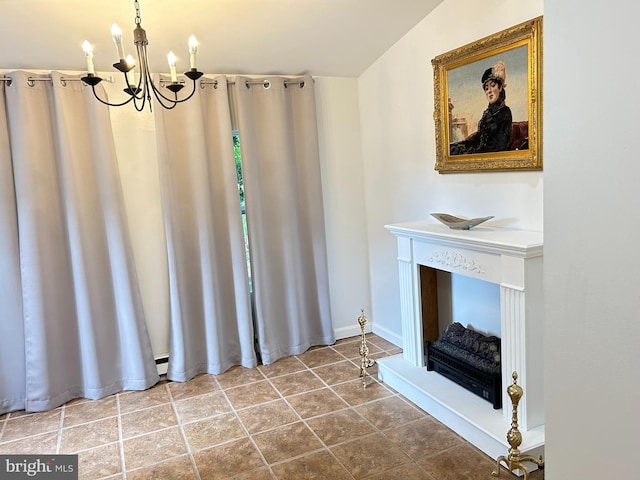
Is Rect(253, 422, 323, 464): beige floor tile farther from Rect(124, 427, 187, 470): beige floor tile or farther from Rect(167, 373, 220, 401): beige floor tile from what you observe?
Rect(167, 373, 220, 401): beige floor tile

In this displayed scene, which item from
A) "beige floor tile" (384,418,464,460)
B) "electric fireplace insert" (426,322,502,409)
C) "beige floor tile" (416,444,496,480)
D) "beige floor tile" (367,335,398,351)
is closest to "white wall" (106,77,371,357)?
"beige floor tile" (367,335,398,351)

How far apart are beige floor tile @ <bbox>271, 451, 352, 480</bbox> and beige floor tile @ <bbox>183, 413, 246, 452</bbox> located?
43 centimetres

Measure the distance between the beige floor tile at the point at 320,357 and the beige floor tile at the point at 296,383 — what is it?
16cm

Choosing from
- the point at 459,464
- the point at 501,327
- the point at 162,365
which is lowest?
the point at 459,464

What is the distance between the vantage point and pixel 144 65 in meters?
2.23

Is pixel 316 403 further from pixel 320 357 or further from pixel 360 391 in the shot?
pixel 320 357

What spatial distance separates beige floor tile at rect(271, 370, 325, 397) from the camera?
3.34 m

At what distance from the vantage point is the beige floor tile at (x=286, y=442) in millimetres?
2586

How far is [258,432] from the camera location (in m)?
2.83

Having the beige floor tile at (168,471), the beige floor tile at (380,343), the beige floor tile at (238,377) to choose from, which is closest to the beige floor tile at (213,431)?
the beige floor tile at (168,471)

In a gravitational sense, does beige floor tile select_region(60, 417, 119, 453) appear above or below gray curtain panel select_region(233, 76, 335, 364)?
below

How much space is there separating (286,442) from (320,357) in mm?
1208

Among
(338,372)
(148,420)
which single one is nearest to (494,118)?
(338,372)

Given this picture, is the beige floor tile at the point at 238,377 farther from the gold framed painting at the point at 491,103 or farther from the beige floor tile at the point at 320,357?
the gold framed painting at the point at 491,103
